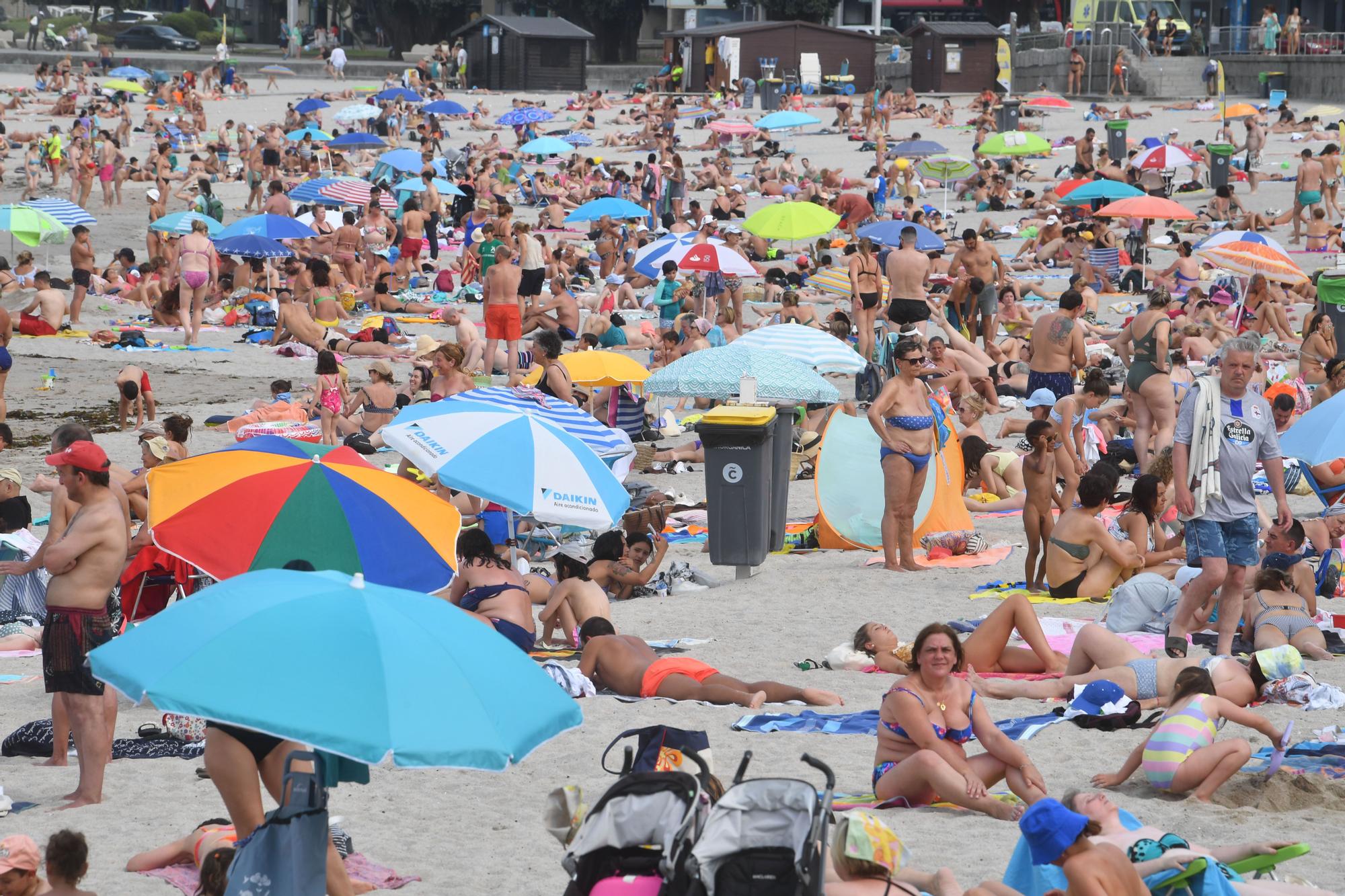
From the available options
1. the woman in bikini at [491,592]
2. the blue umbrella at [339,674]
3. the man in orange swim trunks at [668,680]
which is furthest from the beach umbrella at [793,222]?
the blue umbrella at [339,674]

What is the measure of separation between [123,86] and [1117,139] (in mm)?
24313

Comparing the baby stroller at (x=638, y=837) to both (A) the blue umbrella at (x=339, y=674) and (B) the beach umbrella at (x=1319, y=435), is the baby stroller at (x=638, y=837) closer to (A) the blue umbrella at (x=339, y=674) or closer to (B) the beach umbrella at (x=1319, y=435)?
(A) the blue umbrella at (x=339, y=674)

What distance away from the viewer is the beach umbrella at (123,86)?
40.9 m

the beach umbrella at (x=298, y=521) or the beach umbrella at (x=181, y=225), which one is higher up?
the beach umbrella at (x=181, y=225)

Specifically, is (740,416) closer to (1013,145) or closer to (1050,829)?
(1050,829)

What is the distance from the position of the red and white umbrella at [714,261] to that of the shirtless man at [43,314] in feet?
23.3

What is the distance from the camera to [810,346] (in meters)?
11.4

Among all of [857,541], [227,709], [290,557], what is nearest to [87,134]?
[857,541]

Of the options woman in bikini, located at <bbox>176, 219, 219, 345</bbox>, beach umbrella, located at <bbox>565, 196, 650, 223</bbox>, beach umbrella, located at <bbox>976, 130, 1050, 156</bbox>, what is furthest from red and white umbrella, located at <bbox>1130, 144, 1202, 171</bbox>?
woman in bikini, located at <bbox>176, 219, 219, 345</bbox>

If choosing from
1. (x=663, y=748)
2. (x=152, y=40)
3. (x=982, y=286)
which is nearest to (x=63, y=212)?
(x=982, y=286)

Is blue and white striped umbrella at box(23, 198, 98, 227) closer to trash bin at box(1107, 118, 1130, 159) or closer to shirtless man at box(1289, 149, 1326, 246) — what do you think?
shirtless man at box(1289, 149, 1326, 246)

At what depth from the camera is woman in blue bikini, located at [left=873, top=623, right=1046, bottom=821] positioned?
5.58 m

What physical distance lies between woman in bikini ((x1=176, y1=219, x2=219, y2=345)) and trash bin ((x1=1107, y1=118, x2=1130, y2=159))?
17539 millimetres

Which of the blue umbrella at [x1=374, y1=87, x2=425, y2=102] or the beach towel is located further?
the blue umbrella at [x1=374, y1=87, x2=425, y2=102]
